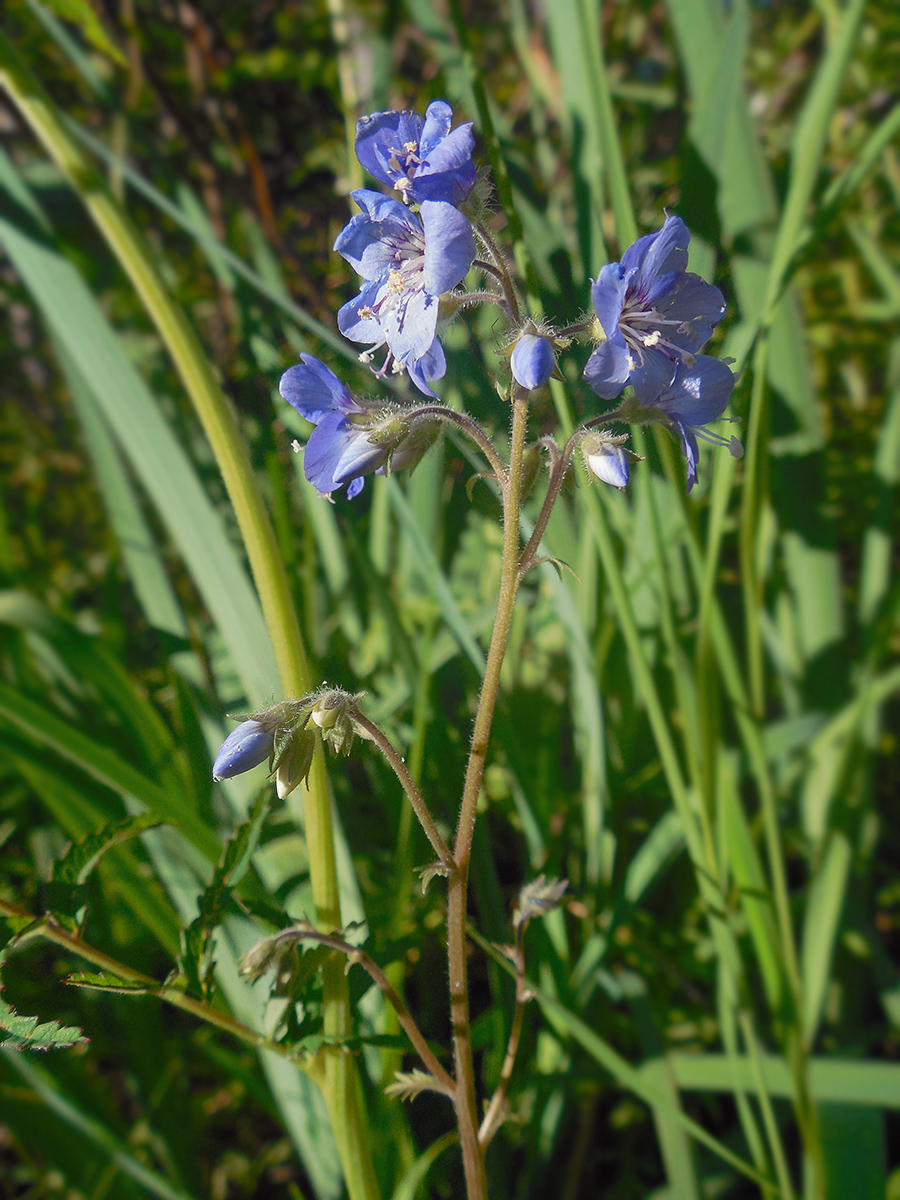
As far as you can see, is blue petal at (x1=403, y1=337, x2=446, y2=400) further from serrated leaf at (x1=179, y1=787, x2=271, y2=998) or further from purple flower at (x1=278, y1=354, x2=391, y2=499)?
serrated leaf at (x1=179, y1=787, x2=271, y2=998)

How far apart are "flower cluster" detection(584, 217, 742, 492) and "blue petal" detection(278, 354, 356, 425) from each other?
0.16 metres

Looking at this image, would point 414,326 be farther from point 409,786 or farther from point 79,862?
point 79,862

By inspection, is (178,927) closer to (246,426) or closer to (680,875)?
(246,426)

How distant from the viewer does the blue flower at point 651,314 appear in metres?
0.38

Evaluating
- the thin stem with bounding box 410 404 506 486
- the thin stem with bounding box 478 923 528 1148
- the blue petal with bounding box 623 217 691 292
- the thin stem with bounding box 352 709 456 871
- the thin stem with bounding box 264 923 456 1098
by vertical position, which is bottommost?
the thin stem with bounding box 478 923 528 1148

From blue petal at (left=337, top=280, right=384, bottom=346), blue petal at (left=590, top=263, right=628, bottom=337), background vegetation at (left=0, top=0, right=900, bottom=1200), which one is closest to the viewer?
blue petal at (left=590, top=263, right=628, bottom=337)

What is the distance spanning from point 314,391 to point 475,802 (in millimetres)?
265

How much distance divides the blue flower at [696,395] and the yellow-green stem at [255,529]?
0.30 metres

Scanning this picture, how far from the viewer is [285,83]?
138 centimetres

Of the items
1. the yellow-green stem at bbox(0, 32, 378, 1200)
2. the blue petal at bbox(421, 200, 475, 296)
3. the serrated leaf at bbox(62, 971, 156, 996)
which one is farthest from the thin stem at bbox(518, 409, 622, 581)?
the serrated leaf at bbox(62, 971, 156, 996)

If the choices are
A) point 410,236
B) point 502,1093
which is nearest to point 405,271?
point 410,236

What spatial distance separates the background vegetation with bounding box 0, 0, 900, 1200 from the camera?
2.07 feet

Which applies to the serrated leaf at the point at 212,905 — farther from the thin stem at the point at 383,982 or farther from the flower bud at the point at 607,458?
the flower bud at the point at 607,458

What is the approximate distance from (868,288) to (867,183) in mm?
170
